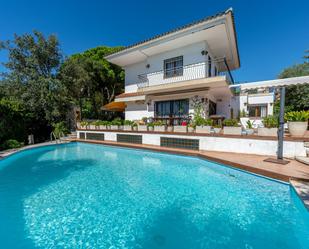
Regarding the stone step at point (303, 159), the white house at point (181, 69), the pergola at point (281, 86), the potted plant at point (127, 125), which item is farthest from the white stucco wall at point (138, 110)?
the stone step at point (303, 159)

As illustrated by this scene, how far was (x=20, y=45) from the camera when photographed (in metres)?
20.1

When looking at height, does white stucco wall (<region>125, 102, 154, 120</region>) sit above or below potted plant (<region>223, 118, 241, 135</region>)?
above

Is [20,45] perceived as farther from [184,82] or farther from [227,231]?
[227,231]

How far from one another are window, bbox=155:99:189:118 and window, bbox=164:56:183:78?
3.08 m

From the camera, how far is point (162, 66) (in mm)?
18344

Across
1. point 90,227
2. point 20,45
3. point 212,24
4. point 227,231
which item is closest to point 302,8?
point 212,24

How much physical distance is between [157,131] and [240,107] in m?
17.3

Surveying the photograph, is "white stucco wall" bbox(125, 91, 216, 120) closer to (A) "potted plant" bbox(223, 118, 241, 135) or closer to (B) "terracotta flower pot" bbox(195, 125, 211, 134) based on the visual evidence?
(B) "terracotta flower pot" bbox(195, 125, 211, 134)

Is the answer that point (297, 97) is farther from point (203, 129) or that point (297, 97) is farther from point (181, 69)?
point (203, 129)

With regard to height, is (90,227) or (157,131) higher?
(157,131)

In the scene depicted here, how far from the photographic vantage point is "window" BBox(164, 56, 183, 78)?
674 inches

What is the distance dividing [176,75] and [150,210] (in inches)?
589

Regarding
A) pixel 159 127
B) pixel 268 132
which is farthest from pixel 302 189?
pixel 159 127

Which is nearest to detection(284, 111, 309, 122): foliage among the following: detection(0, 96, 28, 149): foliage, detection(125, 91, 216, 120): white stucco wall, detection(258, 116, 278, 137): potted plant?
detection(258, 116, 278, 137): potted plant
